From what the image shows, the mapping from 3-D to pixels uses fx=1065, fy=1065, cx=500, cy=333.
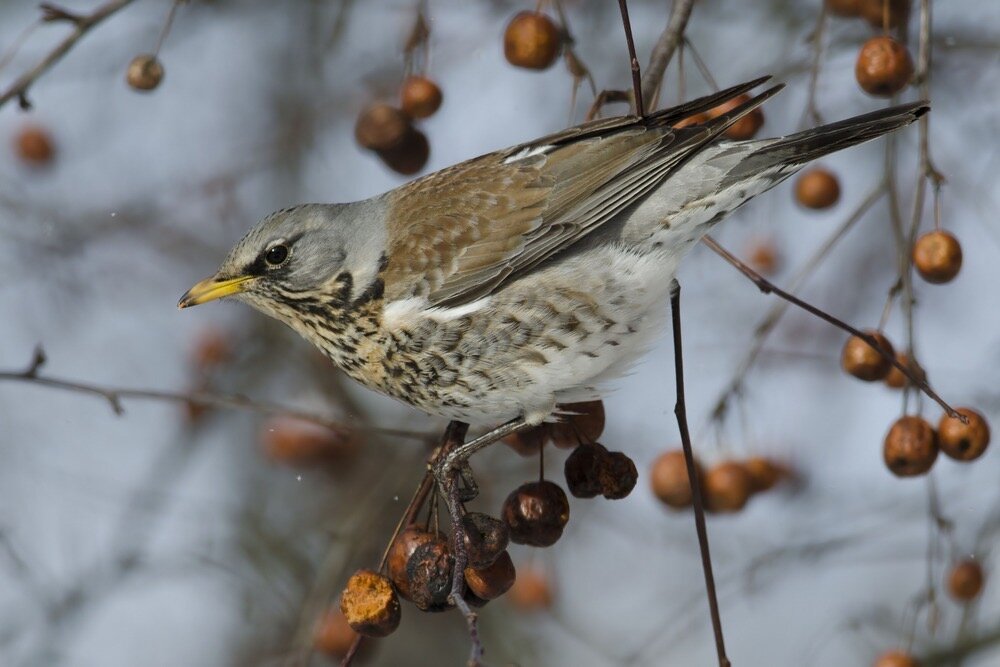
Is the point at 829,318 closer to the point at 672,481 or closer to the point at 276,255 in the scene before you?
the point at 672,481

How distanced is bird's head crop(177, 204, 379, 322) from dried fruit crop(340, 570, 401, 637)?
0.91m

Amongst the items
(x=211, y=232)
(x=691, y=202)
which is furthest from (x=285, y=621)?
(x=691, y=202)

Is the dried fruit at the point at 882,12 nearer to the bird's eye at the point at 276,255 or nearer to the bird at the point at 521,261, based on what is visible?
the bird at the point at 521,261

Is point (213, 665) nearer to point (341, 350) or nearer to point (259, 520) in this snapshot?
point (259, 520)

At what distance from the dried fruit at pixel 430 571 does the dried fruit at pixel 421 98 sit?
1492mm

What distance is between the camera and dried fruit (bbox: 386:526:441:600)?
228 cm

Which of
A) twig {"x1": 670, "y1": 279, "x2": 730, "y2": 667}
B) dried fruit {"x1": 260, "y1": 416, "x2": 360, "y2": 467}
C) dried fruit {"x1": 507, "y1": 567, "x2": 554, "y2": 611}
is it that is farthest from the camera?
dried fruit {"x1": 507, "y1": 567, "x2": 554, "y2": 611}

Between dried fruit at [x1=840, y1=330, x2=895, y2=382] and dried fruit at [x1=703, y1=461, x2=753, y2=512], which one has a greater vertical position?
dried fruit at [x1=840, y1=330, x2=895, y2=382]

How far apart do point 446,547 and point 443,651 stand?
3.27 m

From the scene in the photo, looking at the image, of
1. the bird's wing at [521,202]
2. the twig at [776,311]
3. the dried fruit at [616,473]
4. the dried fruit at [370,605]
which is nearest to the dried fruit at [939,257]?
Result: the twig at [776,311]

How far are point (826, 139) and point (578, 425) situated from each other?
949mm

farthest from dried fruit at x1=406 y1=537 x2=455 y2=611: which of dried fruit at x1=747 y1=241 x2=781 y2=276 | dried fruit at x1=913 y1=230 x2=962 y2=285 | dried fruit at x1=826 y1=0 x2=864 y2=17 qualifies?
dried fruit at x1=747 y1=241 x2=781 y2=276

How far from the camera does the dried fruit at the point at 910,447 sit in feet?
9.44

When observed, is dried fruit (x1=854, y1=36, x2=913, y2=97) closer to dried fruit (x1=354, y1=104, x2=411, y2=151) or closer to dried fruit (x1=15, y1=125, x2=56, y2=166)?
dried fruit (x1=354, y1=104, x2=411, y2=151)
